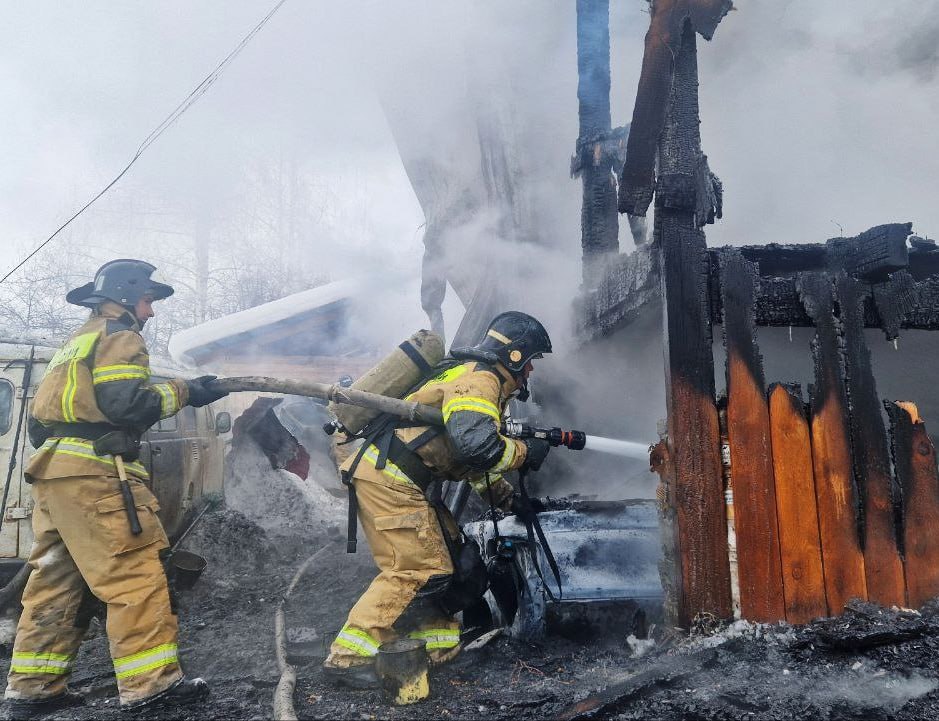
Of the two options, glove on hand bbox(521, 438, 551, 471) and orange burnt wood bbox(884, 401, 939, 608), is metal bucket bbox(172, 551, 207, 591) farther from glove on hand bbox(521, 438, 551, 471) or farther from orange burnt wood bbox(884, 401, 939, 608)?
orange burnt wood bbox(884, 401, 939, 608)

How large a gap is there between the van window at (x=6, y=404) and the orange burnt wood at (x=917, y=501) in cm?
534

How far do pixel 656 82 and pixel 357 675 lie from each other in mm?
3136

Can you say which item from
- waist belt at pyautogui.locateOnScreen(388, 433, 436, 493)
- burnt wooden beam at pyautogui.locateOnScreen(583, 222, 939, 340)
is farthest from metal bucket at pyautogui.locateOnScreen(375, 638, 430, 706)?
burnt wooden beam at pyautogui.locateOnScreen(583, 222, 939, 340)

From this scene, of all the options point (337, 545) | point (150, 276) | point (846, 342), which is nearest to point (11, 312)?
point (337, 545)

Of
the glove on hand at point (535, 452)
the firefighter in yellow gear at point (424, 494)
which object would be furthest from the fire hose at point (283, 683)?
the glove on hand at point (535, 452)

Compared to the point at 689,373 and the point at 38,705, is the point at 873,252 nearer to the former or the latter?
the point at 689,373

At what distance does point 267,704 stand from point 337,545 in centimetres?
400

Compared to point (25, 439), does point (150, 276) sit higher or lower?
higher

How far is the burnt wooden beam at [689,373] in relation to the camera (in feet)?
8.11

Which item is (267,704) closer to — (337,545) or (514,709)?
(514,709)

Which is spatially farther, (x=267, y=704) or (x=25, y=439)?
(x=25, y=439)

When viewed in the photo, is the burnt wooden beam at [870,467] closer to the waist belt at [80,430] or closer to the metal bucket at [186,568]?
the waist belt at [80,430]

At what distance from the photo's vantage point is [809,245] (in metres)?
2.77

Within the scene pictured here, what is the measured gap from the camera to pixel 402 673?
2.66m
